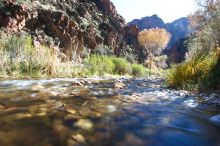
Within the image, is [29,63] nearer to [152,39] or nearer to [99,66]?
[99,66]

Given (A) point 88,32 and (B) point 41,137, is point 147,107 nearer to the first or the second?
(B) point 41,137

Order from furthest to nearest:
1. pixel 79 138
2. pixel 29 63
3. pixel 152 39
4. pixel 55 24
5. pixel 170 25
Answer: pixel 170 25
pixel 152 39
pixel 55 24
pixel 29 63
pixel 79 138

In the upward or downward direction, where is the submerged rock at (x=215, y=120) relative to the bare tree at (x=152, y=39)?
downward

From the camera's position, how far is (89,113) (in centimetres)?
382

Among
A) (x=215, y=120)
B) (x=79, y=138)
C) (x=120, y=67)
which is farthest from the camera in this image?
(x=120, y=67)

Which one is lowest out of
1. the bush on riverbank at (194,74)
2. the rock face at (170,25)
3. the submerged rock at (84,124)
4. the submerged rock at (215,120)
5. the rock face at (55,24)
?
the submerged rock at (215,120)

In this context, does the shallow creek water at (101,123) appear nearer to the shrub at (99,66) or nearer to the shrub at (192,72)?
the shrub at (192,72)

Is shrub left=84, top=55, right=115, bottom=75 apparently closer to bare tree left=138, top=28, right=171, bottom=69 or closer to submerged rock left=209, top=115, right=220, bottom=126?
submerged rock left=209, top=115, right=220, bottom=126

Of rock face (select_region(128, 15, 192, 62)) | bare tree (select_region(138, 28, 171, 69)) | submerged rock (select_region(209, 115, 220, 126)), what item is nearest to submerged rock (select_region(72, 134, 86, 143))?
submerged rock (select_region(209, 115, 220, 126))

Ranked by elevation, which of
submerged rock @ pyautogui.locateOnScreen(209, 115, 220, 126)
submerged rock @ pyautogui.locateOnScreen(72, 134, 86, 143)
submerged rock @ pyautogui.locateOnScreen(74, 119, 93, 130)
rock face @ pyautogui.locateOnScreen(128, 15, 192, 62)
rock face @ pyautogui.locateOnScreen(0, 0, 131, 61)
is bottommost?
submerged rock @ pyautogui.locateOnScreen(209, 115, 220, 126)

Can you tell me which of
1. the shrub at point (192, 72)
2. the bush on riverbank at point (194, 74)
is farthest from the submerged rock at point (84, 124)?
the shrub at point (192, 72)

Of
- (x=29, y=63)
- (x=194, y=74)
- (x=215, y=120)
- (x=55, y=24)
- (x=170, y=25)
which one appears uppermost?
(x=170, y=25)

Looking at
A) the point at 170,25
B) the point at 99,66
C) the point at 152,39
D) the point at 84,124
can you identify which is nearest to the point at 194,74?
the point at 84,124

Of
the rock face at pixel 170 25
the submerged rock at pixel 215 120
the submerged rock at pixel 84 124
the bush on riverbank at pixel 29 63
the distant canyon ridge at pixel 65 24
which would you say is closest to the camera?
the submerged rock at pixel 84 124
